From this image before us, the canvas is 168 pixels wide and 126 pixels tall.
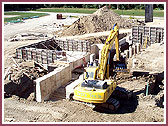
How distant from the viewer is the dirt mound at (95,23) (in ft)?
109

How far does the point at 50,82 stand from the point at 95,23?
2055cm

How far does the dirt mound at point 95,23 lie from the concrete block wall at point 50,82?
16.6 meters

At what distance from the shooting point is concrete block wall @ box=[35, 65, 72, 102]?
14.2m

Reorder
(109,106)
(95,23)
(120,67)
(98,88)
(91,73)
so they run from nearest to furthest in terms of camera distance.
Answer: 1. (98,88)
2. (109,106)
3. (91,73)
4. (120,67)
5. (95,23)

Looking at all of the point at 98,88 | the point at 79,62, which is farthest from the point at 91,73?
the point at 79,62

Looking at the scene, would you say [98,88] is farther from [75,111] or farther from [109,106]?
[75,111]

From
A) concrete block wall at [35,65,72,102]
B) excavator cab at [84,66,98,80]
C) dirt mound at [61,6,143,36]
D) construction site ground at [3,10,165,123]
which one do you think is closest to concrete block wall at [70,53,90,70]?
concrete block wall at [35,65,72,102]

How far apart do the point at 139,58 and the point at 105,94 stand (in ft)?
34.9

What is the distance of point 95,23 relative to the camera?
112ft

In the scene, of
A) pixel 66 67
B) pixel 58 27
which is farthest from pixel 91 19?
pixel 66 67

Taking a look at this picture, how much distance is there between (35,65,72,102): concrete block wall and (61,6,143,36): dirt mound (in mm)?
16647

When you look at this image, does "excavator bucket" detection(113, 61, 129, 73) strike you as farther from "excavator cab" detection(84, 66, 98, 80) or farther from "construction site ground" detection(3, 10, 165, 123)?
Result: "excavator cab" detection(84, 66, 98, 80)

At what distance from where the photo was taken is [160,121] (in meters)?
11.3

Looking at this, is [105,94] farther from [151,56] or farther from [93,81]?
[151,56]
